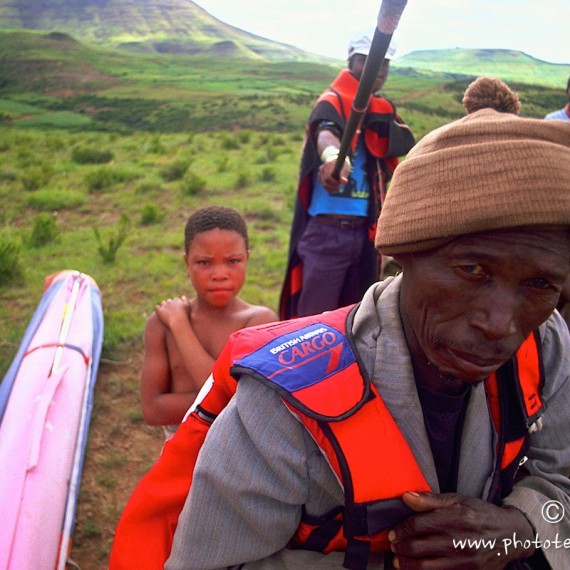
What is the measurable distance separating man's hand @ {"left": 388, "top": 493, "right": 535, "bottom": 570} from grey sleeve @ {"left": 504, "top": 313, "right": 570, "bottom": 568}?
139 mm

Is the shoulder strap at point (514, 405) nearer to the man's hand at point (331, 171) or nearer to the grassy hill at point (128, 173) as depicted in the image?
the man's hand at point (331, 171)

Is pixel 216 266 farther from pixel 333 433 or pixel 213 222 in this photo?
pixel 333 433

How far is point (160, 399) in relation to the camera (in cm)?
216

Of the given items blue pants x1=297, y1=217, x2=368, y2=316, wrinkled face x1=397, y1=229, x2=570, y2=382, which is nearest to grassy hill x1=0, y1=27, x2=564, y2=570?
blue pants x1=297, y1=217, x2=368, y2=316

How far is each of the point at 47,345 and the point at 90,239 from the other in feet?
11.1

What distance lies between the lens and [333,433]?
3.29ft

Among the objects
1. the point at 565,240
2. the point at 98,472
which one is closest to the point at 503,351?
the point at 565,240

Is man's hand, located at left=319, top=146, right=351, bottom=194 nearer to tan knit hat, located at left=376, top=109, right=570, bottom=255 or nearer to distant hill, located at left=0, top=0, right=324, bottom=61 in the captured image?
tan knit hat, located at left=376, top=109, right=570, bottom=255

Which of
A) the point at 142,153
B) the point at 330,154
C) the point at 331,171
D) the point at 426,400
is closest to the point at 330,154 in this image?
the point at 330,154

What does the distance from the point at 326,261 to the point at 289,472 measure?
2.31m

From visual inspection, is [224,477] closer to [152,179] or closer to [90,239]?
[90,239]

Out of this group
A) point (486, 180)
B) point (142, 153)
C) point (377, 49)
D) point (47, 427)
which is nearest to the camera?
point (486, 180)

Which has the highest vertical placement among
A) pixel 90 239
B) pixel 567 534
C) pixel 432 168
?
pixel 432 168

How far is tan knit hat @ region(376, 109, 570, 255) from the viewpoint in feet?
2.88
